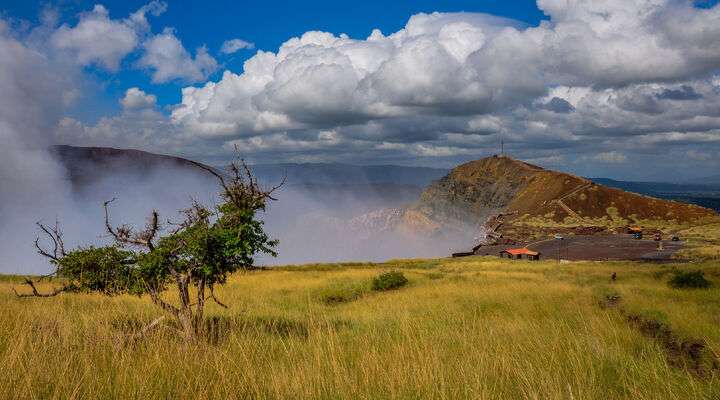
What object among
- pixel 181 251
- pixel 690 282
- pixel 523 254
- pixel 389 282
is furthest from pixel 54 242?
pixel 523 254

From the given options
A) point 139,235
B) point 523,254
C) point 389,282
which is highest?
point 139,235

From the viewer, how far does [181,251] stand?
34.7 ft

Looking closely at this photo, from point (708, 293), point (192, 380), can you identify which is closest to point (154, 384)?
point (192, 380)

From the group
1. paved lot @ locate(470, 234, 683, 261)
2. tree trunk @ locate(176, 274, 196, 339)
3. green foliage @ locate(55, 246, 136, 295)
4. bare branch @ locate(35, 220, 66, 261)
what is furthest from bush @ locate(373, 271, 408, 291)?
paved lot @ locate(470, 234, 683, 261)

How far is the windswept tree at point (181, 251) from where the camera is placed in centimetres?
1017

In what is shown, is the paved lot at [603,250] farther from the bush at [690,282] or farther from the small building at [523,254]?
the bush at [690,282]

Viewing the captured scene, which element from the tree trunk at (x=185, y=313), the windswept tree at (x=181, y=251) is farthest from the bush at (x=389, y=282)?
the tree trunk at (x=185, y=313)

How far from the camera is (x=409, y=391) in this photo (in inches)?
148

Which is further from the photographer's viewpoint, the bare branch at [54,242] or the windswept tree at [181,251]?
the windswept tree at [181,251]

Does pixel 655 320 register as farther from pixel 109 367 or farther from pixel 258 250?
pixel 109 367

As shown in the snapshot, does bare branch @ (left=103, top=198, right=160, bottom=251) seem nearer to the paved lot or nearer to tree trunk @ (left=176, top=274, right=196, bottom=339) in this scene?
tree trunk @ (left=176, top=274, right=196, bottom=339)

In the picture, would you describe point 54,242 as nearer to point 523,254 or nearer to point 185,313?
point 185,313

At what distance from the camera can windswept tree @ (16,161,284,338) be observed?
10.2m

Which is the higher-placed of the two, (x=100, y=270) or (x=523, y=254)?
(x=100, y=270)
